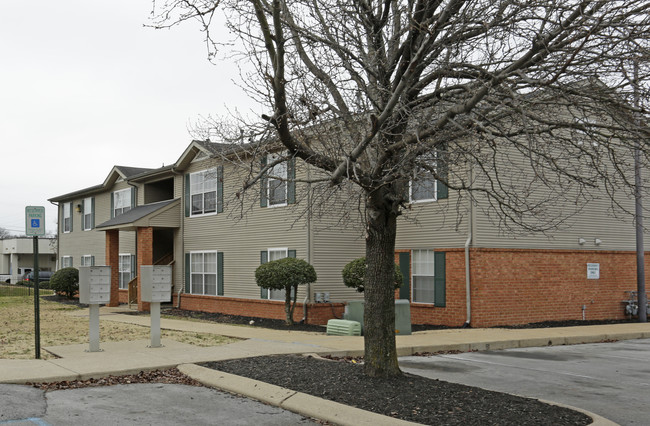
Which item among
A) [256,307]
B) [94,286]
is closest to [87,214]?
[256,307]

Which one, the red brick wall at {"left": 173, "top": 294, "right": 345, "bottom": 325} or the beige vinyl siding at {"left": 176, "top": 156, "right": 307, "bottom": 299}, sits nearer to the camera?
the red brick wall at {"left": 173, "top": 294, "right": 345, "bottom": 325}

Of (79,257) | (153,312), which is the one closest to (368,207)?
(153,312)

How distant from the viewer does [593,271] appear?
20391 mm

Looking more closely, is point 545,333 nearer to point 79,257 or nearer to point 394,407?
point 394,407

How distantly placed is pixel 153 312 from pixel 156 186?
57.8ft

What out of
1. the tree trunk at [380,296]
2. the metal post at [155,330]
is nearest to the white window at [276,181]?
the tree trunk at [380,296]

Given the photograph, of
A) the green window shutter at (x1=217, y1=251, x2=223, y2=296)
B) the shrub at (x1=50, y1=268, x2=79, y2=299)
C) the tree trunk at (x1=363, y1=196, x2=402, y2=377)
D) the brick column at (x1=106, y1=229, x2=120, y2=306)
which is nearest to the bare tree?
the tree trunk at (x1=363, y1=196, x2=402, y2=377)

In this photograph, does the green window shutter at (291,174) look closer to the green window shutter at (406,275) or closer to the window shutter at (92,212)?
the green window shutter at (406,275)

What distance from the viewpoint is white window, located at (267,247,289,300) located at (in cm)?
2097

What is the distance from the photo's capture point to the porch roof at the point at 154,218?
83.4 feet

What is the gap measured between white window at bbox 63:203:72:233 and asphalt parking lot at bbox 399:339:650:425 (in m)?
29.7

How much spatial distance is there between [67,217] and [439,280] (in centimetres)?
2677

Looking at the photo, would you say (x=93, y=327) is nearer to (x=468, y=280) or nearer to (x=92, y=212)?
(x=468, y=280)

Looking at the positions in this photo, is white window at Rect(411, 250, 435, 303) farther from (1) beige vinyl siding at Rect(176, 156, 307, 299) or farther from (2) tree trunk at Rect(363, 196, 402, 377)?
(2) tree trunk at Rect(363, 196, 402, 377)
